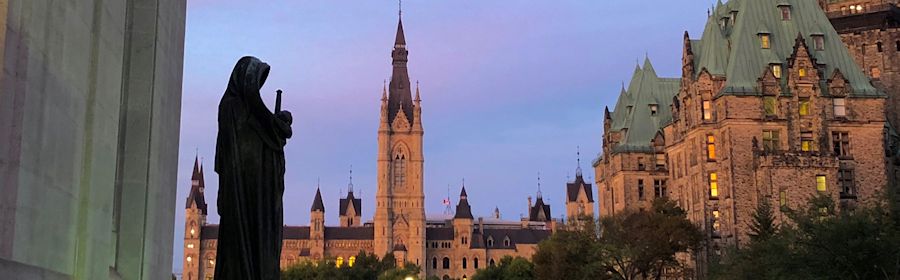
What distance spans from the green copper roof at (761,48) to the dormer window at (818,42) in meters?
0.23

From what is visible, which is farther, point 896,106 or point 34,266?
point 896,106

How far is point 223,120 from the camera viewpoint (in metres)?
10.8

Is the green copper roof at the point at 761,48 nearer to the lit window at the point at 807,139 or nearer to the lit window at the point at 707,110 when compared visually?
the lit window at the point at 707,110

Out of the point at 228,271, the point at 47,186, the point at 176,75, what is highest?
the point at 176,75

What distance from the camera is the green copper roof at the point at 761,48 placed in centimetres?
7044

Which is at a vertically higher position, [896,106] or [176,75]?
[896,106]

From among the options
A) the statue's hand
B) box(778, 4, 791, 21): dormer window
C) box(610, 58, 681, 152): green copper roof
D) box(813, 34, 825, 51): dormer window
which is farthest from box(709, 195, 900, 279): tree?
box(610, 58, 681, 152): green copper roof

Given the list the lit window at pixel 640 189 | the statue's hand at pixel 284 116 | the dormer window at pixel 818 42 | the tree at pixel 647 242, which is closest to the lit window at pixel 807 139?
the dormer window at pixel 818 42

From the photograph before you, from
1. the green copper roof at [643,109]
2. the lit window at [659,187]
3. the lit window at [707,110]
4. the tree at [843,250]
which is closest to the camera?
the tree at [843,250]

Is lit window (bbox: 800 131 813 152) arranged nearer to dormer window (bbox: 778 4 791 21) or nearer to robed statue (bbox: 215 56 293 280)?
dormer window (bbox: 778 4 791 21)

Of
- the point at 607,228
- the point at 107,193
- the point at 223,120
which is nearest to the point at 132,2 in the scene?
the point at 107,193

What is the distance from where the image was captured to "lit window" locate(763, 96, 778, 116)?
228 feet

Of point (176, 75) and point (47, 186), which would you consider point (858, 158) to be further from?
point (47, 186)

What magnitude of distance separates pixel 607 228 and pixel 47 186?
58251mm
